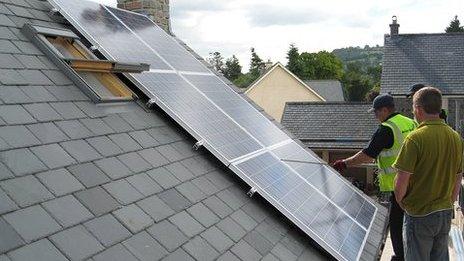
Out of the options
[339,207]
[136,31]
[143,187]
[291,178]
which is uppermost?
[136,31]

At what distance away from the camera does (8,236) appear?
7.70 feet

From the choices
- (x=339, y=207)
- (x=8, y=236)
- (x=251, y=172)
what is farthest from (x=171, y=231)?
(x=339, y=207)

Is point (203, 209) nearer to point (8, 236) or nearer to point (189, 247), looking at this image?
point (189, 247)

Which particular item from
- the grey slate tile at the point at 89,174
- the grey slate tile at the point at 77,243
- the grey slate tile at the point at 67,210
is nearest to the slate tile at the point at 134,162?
the grey slate tile at the point at 89,174

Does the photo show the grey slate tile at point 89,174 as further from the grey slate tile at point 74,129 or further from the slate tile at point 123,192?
the grey slate tile at point 74,129

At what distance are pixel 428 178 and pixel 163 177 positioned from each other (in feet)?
7.37

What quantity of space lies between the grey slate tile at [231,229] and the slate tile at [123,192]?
2.33 feet

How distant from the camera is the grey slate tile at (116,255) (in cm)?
264

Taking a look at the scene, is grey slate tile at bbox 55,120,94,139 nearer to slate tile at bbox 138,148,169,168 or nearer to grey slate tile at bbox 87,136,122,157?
grey slate tile at bbox 87,136,122,157

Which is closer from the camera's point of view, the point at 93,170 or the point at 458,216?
the point at 93,170

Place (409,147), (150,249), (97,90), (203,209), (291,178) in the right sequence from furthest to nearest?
(291,178)
(97,90)
(409,147)
(203,209)
(150,249)

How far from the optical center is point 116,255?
274cm

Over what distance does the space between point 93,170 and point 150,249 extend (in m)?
0.73

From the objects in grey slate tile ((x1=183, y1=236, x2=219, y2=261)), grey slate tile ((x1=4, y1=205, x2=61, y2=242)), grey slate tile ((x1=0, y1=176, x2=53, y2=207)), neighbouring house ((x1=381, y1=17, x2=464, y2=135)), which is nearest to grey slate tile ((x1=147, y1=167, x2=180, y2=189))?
grey slate tile ((x1=183, y1=236, x2=219, y2=261))
